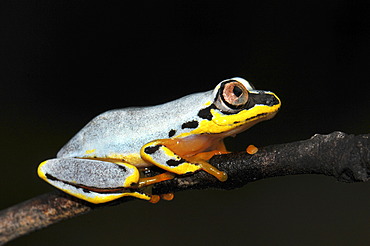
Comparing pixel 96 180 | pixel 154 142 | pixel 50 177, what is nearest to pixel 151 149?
pixel 154 142

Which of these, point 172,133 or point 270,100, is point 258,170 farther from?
point 172,133

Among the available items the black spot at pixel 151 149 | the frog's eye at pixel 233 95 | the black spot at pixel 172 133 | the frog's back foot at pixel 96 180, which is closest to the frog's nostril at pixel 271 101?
the frog's eye at pixel 233 95

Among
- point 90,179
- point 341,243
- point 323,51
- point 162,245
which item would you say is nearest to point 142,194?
point 90,179

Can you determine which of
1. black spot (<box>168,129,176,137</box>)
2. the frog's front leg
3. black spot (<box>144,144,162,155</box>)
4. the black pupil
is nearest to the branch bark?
the frog's front leg

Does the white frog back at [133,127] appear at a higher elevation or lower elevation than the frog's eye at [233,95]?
lower

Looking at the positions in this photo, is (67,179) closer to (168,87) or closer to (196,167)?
(196,167)

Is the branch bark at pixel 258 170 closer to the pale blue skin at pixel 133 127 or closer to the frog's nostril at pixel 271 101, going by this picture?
the pale blue skin at pixel 133 127

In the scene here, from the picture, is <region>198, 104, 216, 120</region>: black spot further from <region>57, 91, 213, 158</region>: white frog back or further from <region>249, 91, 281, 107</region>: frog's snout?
<region>249, 91, 281, 107</region>: frog's snout
